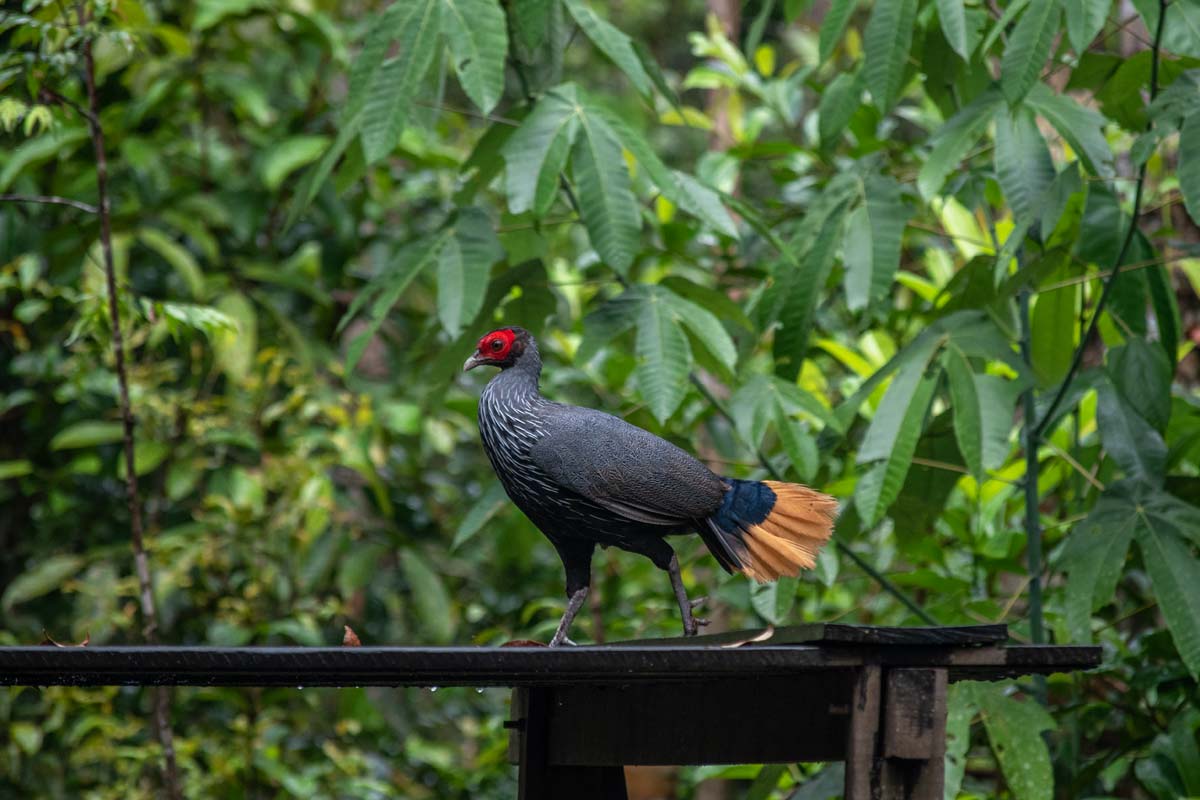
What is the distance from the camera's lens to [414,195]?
553cm

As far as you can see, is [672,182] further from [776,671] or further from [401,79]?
[776,671]

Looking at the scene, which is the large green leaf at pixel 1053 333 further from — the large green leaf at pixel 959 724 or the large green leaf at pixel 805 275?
the large green leaf at pixel 959 724

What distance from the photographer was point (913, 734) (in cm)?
168

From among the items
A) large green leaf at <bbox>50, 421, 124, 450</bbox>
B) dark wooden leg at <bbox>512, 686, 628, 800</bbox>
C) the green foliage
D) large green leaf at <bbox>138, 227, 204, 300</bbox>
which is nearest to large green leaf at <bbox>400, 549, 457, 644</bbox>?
the green foliage

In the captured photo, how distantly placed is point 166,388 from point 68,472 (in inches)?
21.9

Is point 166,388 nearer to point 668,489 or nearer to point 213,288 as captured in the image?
point 213,288

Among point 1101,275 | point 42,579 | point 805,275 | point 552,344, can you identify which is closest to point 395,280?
point 805,275

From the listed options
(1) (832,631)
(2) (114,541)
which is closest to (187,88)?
(2) (114,541)

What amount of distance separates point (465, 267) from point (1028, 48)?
49.3 inches

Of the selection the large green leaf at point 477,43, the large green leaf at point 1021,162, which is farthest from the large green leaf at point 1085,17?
the large green leaf at point 477,43

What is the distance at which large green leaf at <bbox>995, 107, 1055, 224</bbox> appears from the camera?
9.61 feet

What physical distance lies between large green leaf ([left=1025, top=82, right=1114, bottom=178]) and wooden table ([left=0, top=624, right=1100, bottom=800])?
139 cm

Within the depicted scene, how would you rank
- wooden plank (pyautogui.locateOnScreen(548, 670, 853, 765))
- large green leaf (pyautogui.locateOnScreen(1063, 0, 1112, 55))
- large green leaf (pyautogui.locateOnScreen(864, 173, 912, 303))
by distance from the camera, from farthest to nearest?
large green leaf (pyautogui.locateOnScreen(864, 173, 912, 303)), large green leaf (pyautogui.locateOnScreen(1063, 0, 1112, 55)), wooden plank (pyautogui.locateOnScreen(548, 670, 853, 765))

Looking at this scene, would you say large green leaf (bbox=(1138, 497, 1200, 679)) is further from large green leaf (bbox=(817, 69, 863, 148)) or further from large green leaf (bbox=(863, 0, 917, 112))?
large green leaf (bbox=(817, 69, 863, 148))
